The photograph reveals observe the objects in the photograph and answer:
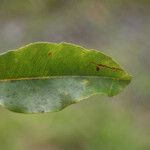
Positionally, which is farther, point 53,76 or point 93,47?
point 93,47

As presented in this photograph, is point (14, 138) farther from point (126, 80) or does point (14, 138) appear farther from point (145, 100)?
point (126, 80)

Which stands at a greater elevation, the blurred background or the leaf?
the leaf

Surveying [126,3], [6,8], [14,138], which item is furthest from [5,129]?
[126,3]

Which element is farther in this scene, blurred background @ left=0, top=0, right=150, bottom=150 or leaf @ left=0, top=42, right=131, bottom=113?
blurred background @ left=0, top=0, right=150, bottom=150

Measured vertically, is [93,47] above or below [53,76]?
below
